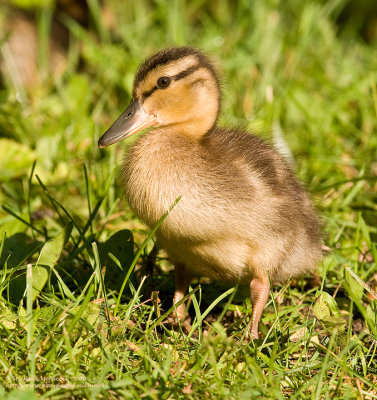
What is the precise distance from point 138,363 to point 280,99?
8.75ft

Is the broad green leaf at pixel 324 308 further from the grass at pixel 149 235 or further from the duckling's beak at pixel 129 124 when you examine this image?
the duckling's beak at pixel 129 124

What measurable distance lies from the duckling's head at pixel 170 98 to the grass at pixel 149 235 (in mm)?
337

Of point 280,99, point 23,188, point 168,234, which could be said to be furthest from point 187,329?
point 280,99

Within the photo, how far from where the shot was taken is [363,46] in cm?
539

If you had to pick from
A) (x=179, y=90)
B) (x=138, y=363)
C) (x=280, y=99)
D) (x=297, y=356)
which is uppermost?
(x=179, y=90)

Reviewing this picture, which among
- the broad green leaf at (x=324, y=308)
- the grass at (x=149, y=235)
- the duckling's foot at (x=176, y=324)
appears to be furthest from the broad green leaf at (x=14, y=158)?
the broad green leaf at (x=324, y=308)

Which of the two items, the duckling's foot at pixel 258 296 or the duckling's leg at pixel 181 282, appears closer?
the duckling's foot at pixel 258 296

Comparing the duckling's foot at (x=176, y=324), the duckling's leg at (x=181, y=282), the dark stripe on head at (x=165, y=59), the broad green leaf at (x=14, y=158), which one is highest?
the dark stripe on head at (x=165, y=59)

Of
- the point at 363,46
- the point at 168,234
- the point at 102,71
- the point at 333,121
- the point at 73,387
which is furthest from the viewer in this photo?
the point at 363,46

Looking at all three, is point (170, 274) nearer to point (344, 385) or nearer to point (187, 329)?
point (187, 329)

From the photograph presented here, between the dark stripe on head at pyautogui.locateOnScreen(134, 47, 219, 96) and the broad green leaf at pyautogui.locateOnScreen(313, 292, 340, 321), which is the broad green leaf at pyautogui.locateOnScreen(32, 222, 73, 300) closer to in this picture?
the dark stripe on head at pyautogui.locateOnScreen(134, 47, 219, 96)

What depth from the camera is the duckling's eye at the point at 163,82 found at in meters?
2.56

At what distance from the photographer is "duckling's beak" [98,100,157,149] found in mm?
2547

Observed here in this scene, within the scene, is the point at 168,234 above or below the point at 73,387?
above
